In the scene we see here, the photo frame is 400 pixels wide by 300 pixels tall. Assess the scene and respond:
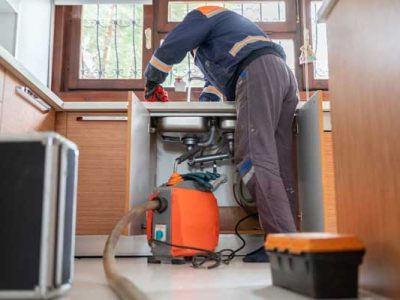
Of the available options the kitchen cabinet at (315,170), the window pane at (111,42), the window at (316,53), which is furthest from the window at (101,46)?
the kitchen cabinet at (315,170)

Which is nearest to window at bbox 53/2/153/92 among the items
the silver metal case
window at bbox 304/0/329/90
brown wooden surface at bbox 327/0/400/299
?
window at bbox 304/0/329/90

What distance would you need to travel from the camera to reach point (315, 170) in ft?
5.71

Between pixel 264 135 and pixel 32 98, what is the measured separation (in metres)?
0.95

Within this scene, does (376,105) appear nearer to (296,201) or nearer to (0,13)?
(296,201)

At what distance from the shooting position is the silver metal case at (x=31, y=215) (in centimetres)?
72

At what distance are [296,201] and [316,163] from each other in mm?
340

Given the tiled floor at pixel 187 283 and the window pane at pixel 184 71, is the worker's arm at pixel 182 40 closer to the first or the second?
the window pane at pixel 184 71

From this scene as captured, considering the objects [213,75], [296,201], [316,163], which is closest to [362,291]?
[316,163]

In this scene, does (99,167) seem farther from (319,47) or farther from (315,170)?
(319,47)

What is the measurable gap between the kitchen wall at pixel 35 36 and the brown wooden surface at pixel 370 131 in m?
1.73

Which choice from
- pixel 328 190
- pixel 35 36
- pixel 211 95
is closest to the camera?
pixel 328 190

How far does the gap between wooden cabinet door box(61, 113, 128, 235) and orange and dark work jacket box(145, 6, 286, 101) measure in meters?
0.34

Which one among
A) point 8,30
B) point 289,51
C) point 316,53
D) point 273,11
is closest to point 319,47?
point 316,53

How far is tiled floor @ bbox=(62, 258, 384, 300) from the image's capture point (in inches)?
36.0
